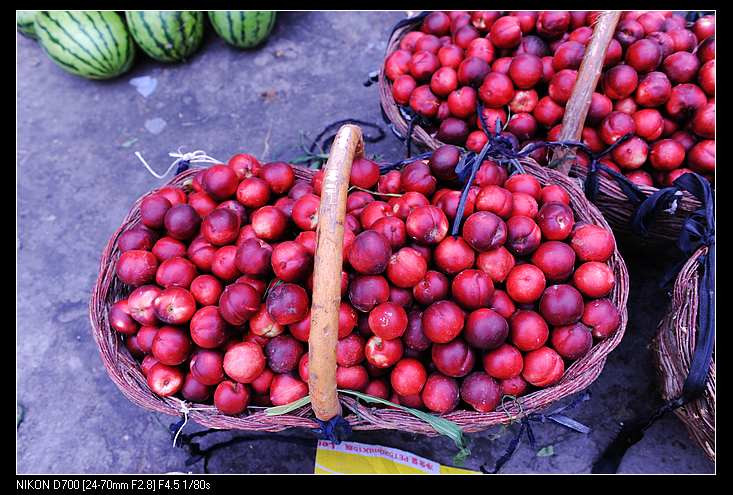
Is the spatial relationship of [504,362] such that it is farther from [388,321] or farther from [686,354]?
[686,354]

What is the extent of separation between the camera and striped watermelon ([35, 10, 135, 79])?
151 inches

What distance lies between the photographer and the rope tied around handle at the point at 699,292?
1914 millimetres

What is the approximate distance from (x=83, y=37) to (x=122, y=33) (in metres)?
0.27

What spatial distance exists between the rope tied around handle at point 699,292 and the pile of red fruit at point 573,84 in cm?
23

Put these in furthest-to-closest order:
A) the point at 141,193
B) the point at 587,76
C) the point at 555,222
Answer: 1. the point at 141,193
2. the point at 587,76
3. the point at 555,222

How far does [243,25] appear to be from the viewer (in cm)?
394


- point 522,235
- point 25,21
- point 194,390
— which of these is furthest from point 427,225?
point 25,21

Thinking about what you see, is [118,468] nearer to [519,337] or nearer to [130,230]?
[130,230]

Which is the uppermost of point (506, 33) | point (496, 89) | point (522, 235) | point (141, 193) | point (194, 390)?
point (506, 33)

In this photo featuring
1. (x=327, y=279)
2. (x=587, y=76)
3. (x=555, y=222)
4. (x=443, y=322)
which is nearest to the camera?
(x=327, y=279)

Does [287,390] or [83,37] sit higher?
[83,37]

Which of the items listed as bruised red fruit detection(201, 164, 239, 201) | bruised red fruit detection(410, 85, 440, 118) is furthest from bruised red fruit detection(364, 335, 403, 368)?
bruised red fruit detection(410, 85, 440, 118)

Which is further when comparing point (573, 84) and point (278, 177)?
point (573, 84)

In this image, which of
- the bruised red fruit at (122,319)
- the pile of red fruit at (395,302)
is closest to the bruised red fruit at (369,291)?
the pile of red fruit at (395,302)
